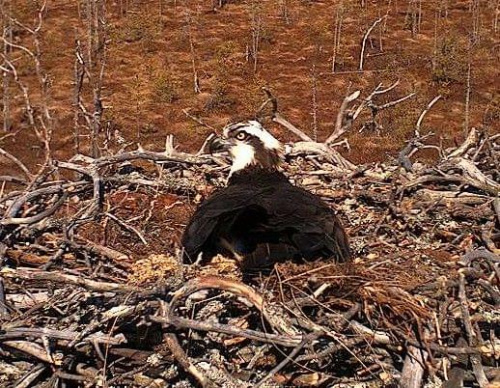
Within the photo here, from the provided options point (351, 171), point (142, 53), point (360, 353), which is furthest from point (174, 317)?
point (142, 53)

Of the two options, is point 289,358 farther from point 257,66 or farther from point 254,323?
point 257,66

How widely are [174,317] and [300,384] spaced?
2.04 feet

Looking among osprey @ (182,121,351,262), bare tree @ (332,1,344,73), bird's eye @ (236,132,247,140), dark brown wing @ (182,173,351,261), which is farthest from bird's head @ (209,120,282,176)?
bare tree @ (332,1,344,73)

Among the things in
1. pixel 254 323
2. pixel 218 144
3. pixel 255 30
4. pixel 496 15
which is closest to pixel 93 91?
pixel 218 144

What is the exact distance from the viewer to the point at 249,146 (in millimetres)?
5336

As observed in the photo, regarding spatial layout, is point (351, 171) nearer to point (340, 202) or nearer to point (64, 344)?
point (340, 202)

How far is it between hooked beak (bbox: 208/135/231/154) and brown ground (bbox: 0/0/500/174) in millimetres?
15255

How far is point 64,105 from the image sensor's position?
2528 centimetres

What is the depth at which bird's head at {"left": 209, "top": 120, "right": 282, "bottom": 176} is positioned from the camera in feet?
17.3

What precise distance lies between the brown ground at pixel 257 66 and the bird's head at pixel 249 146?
15457 millimetres

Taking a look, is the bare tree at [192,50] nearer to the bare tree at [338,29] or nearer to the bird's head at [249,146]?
the bare tree at [338,29]

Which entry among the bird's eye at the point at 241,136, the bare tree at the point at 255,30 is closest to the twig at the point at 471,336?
the bird's eye at the point at 241,136

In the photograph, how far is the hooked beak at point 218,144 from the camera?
5410mm

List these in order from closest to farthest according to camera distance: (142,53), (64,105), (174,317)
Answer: (174,317) < (64,105) < (142,53)
